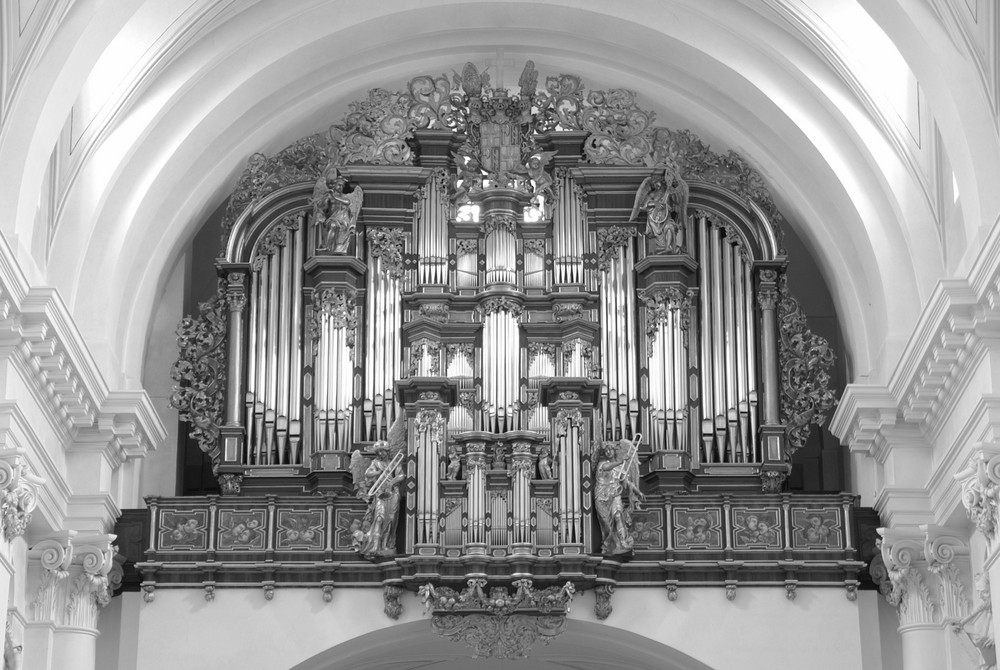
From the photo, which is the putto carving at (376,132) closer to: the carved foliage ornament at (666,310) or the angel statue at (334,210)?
the angel statue at (334,210)

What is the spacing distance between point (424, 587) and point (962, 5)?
24.6 feet

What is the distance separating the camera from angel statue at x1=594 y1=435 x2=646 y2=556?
20.6m

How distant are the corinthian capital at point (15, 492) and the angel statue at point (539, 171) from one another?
6.97 meters

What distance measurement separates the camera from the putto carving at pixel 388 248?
2250 centimetres

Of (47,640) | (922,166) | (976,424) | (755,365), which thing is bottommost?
(47,640)

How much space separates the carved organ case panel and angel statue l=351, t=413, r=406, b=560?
0.35 feet

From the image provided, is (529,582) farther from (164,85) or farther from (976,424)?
(164,85)

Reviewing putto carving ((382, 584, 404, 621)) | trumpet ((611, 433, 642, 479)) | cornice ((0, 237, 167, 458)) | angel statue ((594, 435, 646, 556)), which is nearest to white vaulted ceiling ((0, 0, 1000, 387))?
cornice ((0, 237, 167, 458))

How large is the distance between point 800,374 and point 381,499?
4.69 meters

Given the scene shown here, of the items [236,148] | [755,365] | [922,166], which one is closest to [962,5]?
[922,166]

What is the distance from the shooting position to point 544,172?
75.3 feet

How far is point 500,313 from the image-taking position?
21859mm

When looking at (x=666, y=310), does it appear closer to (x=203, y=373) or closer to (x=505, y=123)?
(x=505, y=123)

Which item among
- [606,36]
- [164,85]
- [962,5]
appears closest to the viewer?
[962,5]
